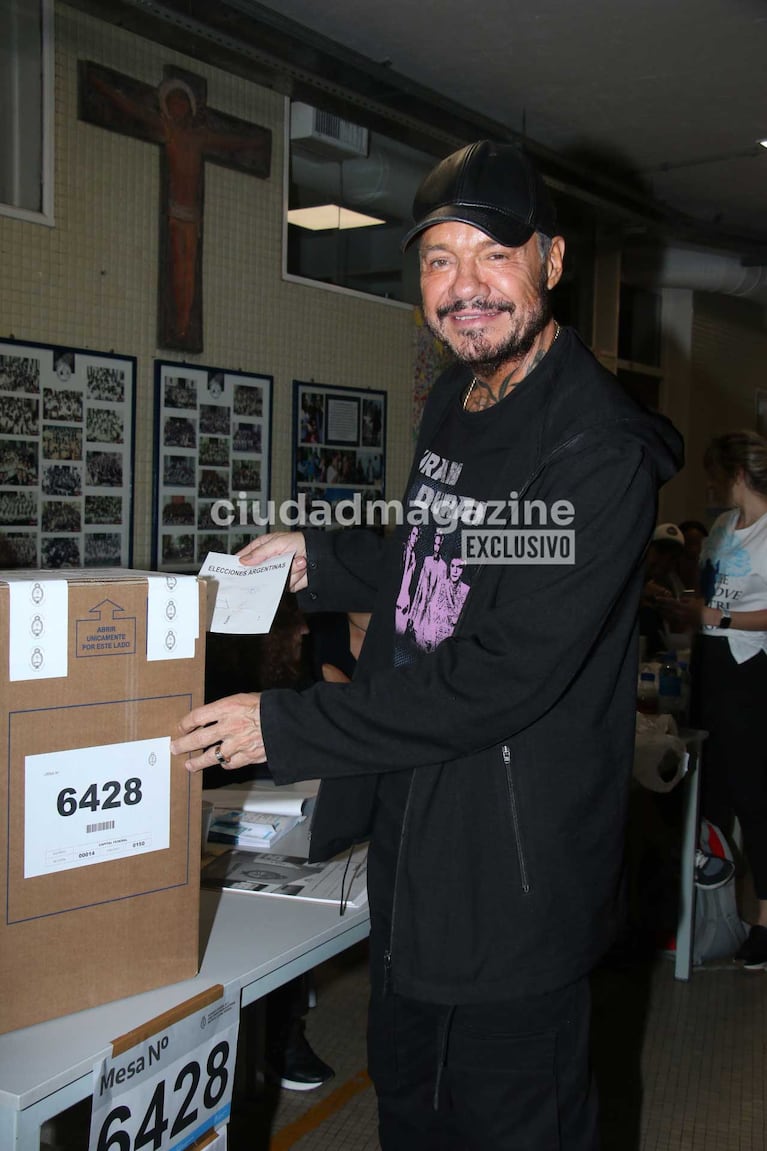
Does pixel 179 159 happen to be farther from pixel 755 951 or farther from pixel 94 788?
pixel 755 951

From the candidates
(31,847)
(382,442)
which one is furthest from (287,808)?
(382,442)

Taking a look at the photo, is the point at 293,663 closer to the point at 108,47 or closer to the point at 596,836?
the point at 596,836

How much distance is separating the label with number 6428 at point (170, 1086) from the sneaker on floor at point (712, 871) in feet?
7.87

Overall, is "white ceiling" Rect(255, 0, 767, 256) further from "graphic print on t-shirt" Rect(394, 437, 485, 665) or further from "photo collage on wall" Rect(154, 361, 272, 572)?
"graphic print on t-shirt" Rect(394, 437, 485, 665)

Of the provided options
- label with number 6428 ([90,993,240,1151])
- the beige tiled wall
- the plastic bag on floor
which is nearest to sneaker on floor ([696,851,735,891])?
the plastic bag on floor

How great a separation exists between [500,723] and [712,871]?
2.53 m

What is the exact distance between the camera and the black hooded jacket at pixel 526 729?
3.80 feet

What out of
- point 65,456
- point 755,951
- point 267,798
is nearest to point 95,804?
point 267,798

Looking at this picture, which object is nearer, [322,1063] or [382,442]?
[322,1063]

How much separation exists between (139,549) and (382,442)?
1.50 metres

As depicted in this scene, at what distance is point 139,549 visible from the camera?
3.51 meters

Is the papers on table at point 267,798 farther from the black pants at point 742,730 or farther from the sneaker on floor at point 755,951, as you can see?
the sneaker on floor at point 755,951

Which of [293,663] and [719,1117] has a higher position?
[293,663]

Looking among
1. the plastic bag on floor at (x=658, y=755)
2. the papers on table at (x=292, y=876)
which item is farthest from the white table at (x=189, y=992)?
the plastic bag on floor at (x=658, y=755)
